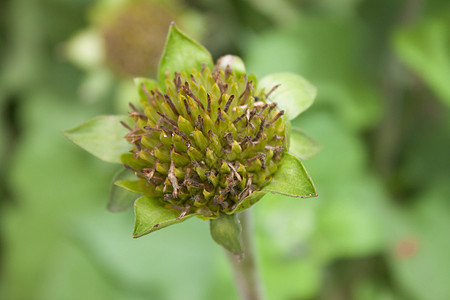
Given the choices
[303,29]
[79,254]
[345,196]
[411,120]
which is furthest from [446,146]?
[79,254]

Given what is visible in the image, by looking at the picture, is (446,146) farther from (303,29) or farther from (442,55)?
(303,29)

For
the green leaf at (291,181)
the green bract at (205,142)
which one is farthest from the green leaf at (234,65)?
the green leaf at (291,181)

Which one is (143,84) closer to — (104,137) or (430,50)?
(104,137)

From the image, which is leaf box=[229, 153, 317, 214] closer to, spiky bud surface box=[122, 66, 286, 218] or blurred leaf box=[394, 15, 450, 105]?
spiky bud surface box=[122, 66, 286, 218]

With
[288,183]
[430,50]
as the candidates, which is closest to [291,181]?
[288,183]

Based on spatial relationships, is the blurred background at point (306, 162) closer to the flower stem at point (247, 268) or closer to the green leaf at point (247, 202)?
the flower stem at point (247, 268)

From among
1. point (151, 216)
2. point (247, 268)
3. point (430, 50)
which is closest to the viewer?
point (151, 216)
